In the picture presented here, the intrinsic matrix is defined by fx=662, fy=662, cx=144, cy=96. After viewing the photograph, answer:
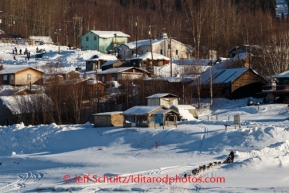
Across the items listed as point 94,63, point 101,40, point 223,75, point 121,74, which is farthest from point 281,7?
point 223,75

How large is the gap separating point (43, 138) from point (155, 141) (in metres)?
6.81

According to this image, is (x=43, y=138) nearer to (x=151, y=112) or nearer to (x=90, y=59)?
(x=151, y=112)

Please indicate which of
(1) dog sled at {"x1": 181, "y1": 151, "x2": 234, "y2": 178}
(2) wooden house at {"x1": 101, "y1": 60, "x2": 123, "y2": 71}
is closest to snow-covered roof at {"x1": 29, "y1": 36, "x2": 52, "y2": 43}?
(2) wooden house at {"x1": 101, "y1": 60, "x2": 123, "y2": 71}

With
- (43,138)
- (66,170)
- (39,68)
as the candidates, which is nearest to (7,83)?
(39,68)

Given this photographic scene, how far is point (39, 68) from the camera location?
194 feet

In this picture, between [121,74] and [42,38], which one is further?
[42,38]

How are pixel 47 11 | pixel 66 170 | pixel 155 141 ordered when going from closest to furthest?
1. pixel 66 170
2. pixel 155 141
3. pixel 47 11

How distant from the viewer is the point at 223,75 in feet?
156

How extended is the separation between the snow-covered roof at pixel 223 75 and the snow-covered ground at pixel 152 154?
523 centimetres

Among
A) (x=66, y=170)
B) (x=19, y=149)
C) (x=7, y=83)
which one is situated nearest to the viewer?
(x=66, y=170)

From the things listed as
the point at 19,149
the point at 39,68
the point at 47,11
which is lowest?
the point at 19,149

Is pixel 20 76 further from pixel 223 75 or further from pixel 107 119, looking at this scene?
pixel 107 119

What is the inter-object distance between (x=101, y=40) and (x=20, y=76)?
2480cm

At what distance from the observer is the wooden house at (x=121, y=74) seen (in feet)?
175
